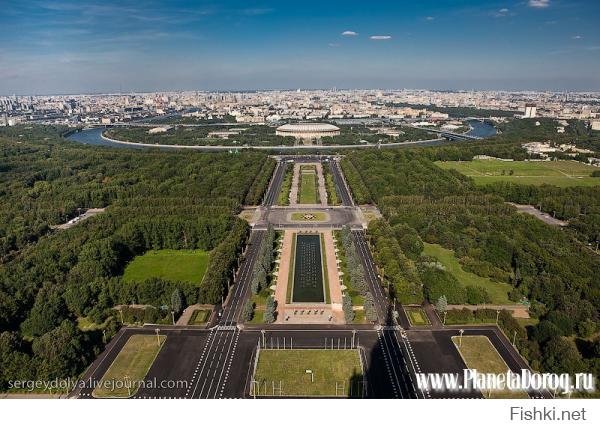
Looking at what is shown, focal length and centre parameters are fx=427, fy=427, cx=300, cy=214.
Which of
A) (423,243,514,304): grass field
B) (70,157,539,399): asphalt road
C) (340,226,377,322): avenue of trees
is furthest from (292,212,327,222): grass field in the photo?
(70,157,539,399): asphalt road

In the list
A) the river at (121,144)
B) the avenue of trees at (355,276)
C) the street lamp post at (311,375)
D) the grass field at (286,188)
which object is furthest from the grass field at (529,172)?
the street lamp post at (311,375)

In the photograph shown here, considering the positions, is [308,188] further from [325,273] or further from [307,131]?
[307,131]

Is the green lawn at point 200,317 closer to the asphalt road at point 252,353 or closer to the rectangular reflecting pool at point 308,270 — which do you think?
the asphalt road at point 252,353

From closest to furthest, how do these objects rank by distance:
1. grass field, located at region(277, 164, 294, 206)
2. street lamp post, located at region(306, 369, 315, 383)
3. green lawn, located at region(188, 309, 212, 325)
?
street lamp post, located at region(306, 369, 315, 383) < green lawn, located at region(188, 309, 212, 325) < grass field, located at region(277, 164, 294, 206)

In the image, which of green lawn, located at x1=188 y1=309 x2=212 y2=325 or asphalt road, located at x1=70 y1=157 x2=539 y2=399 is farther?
green lawn, located at x1=188 y1=309 x2=212 y2=325

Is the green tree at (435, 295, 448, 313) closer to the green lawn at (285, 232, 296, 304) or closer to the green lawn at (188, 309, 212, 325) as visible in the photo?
the green lawn at (285, 232, 296, 304)

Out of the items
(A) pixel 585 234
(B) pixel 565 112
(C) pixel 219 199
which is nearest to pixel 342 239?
(C) pixel 219 199
